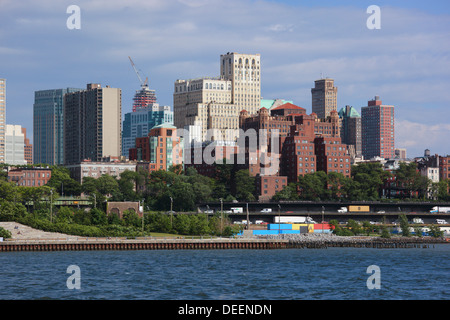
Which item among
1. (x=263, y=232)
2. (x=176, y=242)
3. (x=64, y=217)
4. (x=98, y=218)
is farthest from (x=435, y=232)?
(x=64, y=217)

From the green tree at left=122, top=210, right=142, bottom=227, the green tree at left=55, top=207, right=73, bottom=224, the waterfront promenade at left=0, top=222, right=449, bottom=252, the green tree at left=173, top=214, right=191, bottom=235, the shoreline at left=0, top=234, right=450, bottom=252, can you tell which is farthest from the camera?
the green tree at left=173, top=214, right=191, bottom=235

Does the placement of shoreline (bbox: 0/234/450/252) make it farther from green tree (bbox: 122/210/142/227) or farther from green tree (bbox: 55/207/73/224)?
green tree (bbox: 122/210/142/227)

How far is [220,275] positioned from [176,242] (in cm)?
4766

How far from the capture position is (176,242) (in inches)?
5719

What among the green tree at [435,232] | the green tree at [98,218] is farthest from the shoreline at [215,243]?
the green tree at [98,218]

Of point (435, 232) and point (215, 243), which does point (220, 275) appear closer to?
point (215, 243)

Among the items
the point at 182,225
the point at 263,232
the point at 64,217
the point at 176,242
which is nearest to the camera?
the point at 176,242

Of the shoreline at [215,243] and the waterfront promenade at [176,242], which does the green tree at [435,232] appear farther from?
the waterfront promenade at [176,242]

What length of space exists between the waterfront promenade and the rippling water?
3.76m

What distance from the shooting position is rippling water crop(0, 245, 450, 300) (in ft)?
263

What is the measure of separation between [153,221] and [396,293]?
94238mm

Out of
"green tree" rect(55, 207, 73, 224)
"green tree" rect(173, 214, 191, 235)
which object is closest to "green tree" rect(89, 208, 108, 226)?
"green tree" rect(55, 207, 73, 224)

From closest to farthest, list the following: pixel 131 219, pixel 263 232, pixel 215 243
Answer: pixel 215 243 < pixel 131 219 < pixel 263 232
